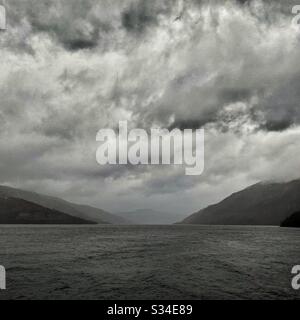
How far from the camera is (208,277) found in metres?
45.1

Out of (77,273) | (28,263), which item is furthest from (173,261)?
(28,263)

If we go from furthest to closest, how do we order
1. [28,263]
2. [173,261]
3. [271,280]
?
[173,261] < [28,263] < [271,280]

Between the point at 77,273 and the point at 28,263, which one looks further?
the point at 28,263

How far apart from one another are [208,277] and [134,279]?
10593mm

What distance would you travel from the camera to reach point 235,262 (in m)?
61.4

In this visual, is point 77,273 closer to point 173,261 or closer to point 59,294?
point 59,294
